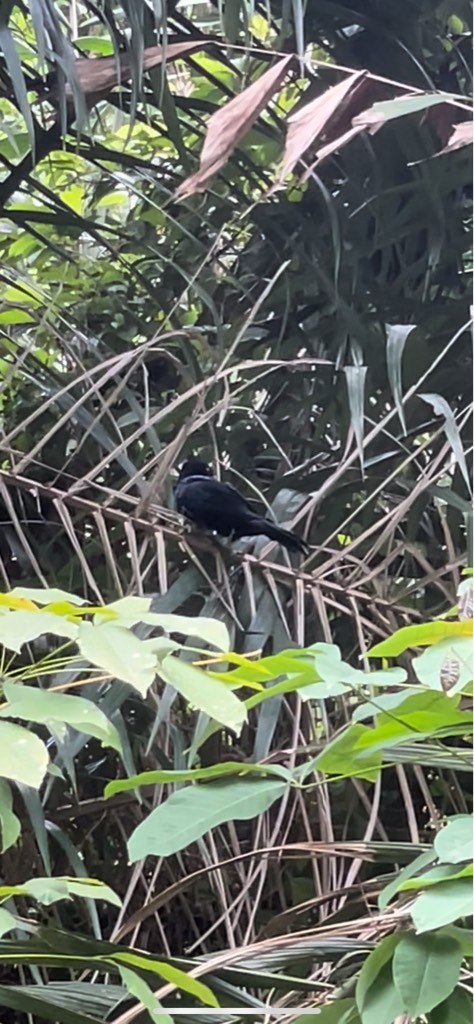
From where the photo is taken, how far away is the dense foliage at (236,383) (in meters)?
0.73

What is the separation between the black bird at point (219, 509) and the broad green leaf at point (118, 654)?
18.6 inches

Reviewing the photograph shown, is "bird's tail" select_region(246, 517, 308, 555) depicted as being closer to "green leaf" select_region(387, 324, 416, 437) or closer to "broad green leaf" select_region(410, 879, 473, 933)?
"green leaf" select_region(387, 324, 416, 437)

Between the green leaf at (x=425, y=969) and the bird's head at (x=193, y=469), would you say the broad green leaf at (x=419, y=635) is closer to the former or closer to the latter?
the green leaf at (x=425, y=969)

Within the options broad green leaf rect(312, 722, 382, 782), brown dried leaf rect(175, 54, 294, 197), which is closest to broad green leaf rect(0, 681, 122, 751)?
broad green leaf rect(312, 722, 382, 782)

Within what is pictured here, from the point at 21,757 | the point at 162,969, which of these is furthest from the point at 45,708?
the point at 162,969

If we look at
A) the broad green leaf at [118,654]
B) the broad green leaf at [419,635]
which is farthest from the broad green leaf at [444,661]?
the broad green leaf at [118,654]

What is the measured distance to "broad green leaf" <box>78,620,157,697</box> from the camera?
1.14 ft

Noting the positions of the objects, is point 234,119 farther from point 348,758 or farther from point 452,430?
point 348,758

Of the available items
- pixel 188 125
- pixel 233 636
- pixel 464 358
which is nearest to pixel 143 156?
pixel 188 125

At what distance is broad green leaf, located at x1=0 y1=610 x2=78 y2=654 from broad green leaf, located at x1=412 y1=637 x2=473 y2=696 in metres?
0.14

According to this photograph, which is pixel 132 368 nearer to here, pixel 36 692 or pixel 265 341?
pixel 265 341

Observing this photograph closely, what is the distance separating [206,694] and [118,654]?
0.04m

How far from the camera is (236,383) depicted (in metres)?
0.88

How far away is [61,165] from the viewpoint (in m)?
0.97
